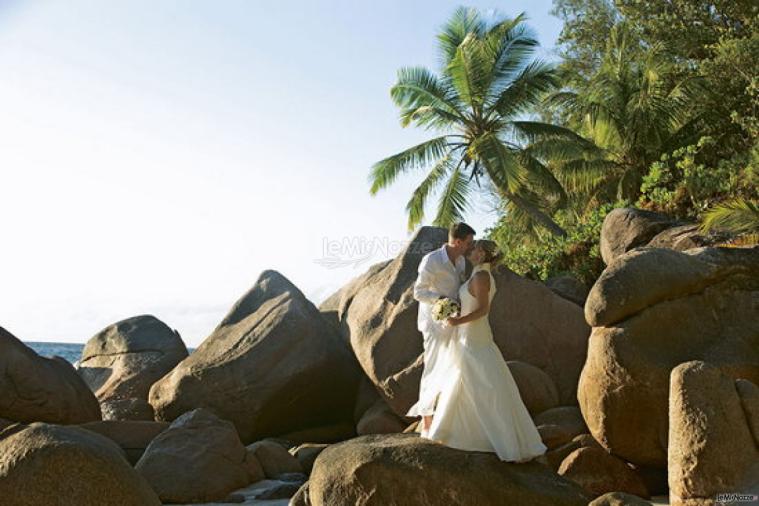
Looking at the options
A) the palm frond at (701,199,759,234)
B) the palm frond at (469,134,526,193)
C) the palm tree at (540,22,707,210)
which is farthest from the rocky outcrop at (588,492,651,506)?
the palm tree at (540,22,707,210)

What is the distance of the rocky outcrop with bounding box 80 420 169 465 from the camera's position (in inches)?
489

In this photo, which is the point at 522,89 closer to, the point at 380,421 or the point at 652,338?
the point at 380,421

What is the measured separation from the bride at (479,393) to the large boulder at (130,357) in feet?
34.3

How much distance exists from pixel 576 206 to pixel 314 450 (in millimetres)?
21165

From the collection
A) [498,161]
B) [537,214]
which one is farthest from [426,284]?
[537,214]

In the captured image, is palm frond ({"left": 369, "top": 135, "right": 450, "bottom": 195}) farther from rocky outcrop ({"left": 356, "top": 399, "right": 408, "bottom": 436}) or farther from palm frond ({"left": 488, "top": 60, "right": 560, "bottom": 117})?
rocky outcrop ({"left": 356, "top": 399, "right": 408, "bottom": 436})

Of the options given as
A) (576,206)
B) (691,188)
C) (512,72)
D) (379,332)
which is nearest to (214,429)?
(379,332)

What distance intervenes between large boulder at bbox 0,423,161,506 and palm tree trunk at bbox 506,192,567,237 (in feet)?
72.1

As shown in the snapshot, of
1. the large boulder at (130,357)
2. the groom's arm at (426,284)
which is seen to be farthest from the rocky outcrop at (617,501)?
the large boulder at (130,357)

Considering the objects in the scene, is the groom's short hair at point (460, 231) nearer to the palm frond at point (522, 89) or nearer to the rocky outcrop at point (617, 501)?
the rocky outcrop at point (617, 501)

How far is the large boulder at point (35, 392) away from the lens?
13.4 m

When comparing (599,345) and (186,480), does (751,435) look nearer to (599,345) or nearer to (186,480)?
(599,345)

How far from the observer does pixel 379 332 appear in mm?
13648

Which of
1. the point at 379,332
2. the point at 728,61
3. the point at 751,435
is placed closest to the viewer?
the point at 751,435
